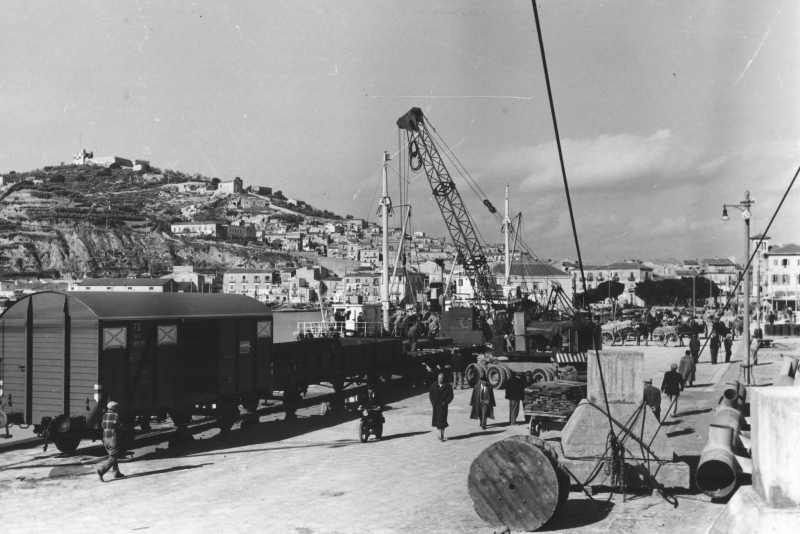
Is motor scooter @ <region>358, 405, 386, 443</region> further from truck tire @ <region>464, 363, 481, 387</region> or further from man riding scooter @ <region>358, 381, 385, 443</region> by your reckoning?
truck tire @ <region>464, 363, 481, 387</region>

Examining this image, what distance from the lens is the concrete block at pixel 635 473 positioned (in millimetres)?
10617

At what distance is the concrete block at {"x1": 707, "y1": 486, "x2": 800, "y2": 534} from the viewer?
4.19 m

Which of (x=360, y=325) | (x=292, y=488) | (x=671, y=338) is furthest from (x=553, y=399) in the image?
(x=671, y=338)

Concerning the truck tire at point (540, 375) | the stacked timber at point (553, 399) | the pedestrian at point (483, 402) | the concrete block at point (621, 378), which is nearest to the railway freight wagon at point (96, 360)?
the pedestrian at point (483, 402)

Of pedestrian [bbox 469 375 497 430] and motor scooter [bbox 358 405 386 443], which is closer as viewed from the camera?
motor scooter [bbox 358 405 386 443]

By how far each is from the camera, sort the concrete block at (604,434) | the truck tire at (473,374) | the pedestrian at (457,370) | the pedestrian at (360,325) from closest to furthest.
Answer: the concrete block at (604,434) → the truck tire at (473,374) → the pedestrian at (457,370) → the pedestrian at (360,325)

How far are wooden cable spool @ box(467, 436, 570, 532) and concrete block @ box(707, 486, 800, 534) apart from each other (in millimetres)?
4906

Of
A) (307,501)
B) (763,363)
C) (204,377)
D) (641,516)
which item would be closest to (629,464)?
(641,516)

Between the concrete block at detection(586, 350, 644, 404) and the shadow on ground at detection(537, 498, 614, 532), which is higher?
the concrete block at detection(586, 350, 644, 404)

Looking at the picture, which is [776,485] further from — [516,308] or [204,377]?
[516,308]

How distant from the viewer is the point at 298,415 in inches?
816

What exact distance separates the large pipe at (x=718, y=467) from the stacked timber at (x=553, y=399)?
5.11 meters

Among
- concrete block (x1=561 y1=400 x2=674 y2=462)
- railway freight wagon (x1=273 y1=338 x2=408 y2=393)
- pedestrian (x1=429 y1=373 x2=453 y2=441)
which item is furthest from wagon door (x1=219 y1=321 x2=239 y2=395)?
concrete block (x1=561 y1=400 x2=674 y2=462)

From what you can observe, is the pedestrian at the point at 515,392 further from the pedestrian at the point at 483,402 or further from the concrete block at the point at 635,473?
the concrete block at the point at 635,473
